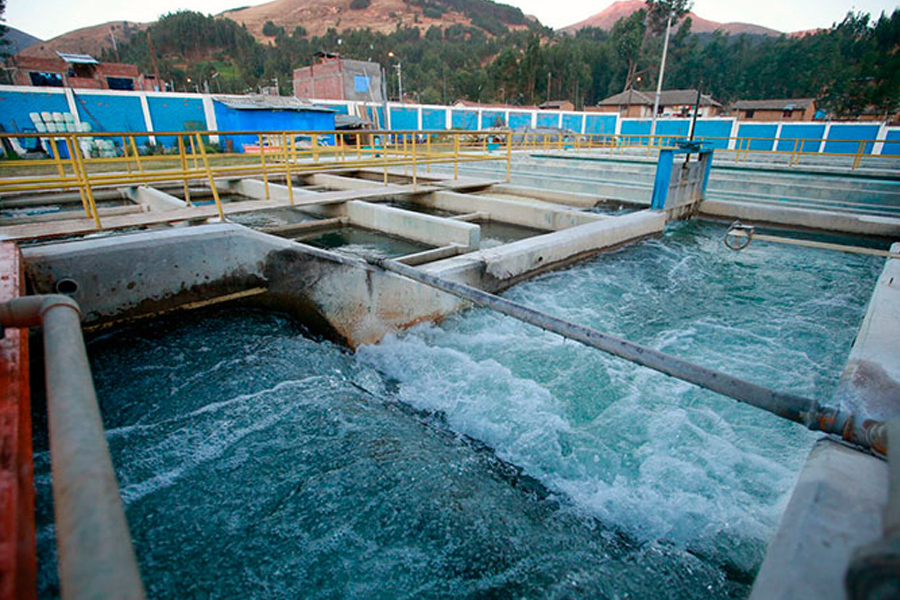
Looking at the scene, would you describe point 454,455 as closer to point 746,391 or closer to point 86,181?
point 746,391

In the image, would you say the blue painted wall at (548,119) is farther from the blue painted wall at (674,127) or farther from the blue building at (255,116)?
the blue building at (255,116)

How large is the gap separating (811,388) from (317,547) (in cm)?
399

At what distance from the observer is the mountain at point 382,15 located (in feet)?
524

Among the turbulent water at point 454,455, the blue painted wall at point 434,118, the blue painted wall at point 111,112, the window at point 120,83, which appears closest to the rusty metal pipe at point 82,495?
the turbulent water at point 454,455

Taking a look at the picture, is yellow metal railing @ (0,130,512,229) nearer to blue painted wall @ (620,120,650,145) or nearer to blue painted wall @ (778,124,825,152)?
blue painted wall @ (778,124,825,152)

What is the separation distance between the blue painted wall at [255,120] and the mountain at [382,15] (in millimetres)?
148476

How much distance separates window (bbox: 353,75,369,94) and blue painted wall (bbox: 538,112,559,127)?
22.0 meters

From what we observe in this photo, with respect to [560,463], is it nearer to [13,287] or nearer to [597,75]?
[13,287]

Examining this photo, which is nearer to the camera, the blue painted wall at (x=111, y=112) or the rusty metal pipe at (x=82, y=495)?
the rusty metal pipe at (x=82, y=495)

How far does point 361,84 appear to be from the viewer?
51.1m

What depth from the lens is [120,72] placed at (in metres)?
37.8

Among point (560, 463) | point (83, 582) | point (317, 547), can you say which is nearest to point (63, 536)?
point (83, 582)

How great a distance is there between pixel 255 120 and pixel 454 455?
83.7ft

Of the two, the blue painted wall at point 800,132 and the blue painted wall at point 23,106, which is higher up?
the blue painted wall at point 23,106
